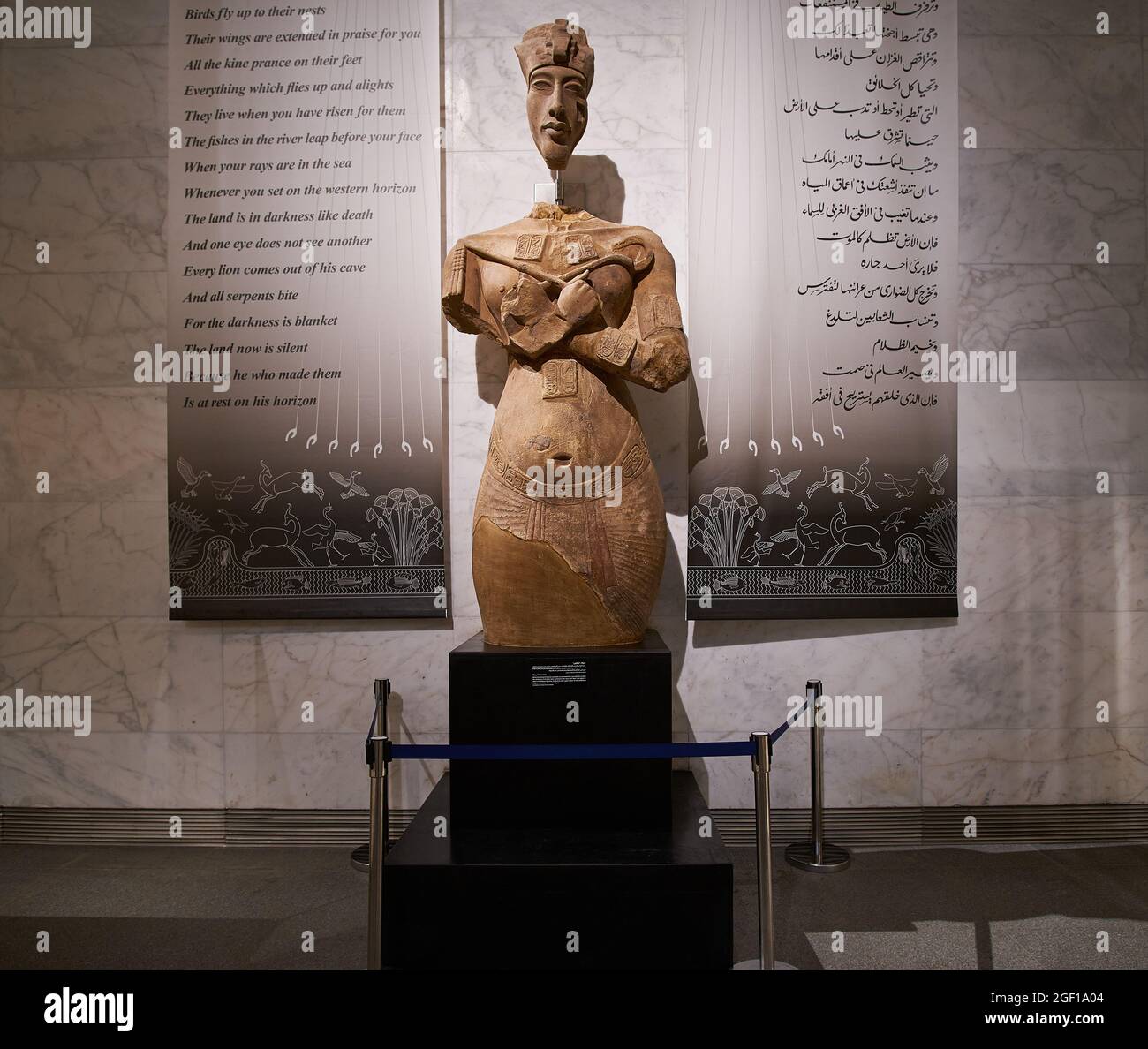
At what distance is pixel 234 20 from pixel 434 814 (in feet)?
12.7

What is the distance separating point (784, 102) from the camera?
408 cm

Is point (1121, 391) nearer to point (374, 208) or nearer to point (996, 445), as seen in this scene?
point (996, 445)

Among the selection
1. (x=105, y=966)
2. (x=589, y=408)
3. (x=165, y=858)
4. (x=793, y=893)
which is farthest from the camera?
(x=165, y=858)

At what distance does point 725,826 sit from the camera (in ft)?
13.4

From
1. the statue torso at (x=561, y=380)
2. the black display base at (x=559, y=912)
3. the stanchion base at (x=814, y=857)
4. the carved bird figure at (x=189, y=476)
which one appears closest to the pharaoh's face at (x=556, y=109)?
the statue torso at (x=561, y=380)

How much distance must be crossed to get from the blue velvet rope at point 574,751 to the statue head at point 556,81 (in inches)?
94.1

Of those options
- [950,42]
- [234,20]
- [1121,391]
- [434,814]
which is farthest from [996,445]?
[234,20]

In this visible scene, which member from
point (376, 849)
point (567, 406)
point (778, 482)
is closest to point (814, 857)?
point (778, 482)

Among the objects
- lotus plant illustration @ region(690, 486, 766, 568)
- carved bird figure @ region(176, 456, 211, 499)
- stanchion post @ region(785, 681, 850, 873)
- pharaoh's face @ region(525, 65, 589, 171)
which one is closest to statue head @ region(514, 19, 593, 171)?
pharaoh's face @ region(525, 65, 589, 171)

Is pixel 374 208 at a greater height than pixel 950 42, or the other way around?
pixel 950 42

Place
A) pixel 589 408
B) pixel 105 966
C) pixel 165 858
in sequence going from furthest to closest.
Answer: pixel 165 858, pixel 589 408, pixel 105 966

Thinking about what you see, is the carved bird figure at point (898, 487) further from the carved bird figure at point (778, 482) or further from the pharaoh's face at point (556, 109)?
the pharaoh's face at point (556, 109)

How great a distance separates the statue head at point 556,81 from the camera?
336 cm

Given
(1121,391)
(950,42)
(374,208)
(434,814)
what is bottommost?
(434,814)
